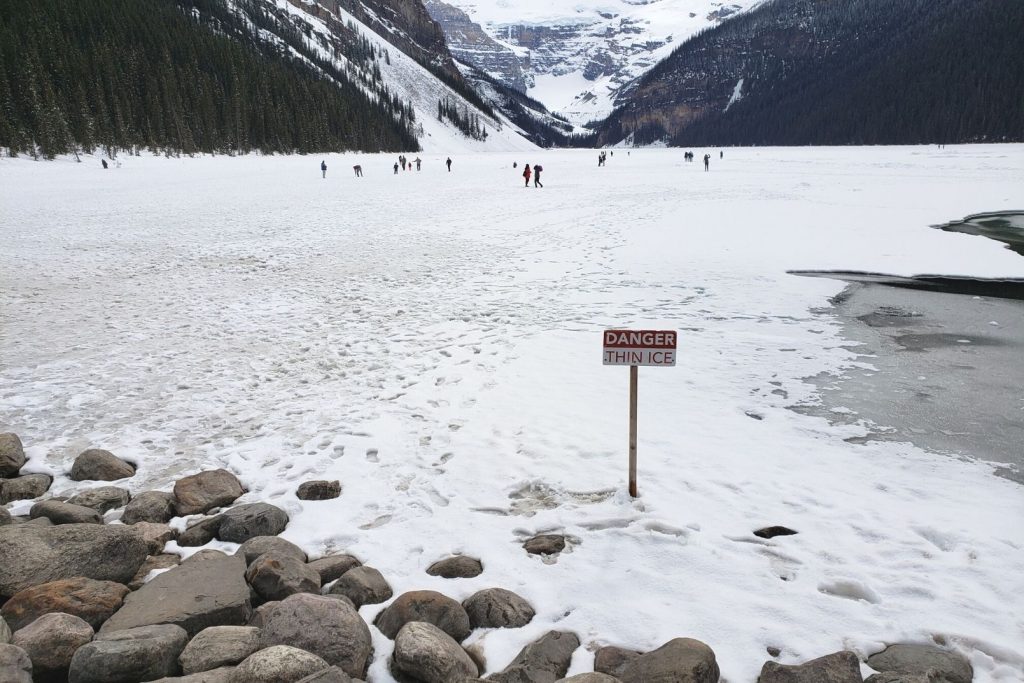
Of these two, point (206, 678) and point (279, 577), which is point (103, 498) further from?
point (206, 678)

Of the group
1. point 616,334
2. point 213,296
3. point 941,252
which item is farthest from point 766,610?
point 941,252

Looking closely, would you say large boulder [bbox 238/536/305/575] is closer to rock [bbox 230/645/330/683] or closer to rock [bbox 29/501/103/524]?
rock [bbox 230/645/330/683]

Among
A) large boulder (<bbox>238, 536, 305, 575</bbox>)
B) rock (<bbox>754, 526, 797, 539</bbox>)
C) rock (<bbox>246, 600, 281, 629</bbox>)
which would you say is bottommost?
rock (<bbox>754, 526, 797, 539</bbox>)

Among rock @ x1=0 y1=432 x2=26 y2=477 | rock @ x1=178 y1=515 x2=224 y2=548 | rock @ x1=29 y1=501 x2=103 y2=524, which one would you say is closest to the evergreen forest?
rock @ x1=0 y1=432 x2=26 y2=477

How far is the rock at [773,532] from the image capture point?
175 inches

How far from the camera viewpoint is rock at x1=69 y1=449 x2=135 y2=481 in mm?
5352

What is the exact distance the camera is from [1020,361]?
8.15 metres

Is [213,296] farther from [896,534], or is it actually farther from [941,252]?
[941,252]

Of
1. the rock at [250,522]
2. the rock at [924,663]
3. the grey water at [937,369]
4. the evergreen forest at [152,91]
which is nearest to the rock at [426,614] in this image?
the rock at [250,522]

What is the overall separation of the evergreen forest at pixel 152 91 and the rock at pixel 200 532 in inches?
2524

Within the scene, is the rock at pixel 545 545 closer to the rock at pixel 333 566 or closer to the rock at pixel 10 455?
the rock at pixel 333 566

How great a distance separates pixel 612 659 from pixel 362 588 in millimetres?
1601

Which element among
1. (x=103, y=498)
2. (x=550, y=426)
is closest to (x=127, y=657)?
(x=103, y=498)

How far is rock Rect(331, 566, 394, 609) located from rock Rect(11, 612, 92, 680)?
1.34 m
